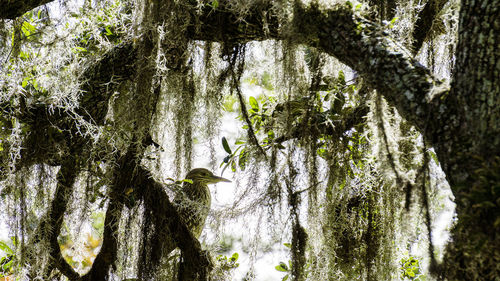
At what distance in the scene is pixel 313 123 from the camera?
2.18m

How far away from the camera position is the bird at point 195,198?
2203 millimetres

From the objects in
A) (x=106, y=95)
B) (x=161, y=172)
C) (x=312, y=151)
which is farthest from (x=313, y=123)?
(x=106, y=95)

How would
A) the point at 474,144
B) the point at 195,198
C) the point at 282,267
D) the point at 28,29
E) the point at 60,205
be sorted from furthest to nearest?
the point at 282,267 < the point at 195,198 < the point at 28,29 < the point at 60,205 < the point at 474,144

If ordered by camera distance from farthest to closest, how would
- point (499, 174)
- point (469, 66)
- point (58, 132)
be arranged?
point (58, 132)
point (469, 66)
point (499, 174)

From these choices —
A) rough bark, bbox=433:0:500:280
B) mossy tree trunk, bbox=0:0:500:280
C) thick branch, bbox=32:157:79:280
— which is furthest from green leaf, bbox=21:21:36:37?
rough bark, bbox=433:0:500:280

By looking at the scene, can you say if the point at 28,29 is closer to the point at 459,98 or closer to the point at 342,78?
the point at 342,78

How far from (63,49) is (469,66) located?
5.27 feet

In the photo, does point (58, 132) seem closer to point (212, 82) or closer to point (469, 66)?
point (212, 82)

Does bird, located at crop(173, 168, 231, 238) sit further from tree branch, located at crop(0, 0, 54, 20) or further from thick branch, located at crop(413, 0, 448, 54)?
thick branch, located at crop(413, 0, 448, 54)

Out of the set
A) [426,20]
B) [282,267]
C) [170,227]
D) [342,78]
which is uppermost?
[426,20]

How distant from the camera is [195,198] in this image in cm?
249

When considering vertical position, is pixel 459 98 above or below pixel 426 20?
below

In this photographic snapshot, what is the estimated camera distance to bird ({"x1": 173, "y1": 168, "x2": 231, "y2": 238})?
2.20m

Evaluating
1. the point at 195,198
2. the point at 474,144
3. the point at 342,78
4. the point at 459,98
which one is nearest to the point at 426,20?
the point at 342,78
